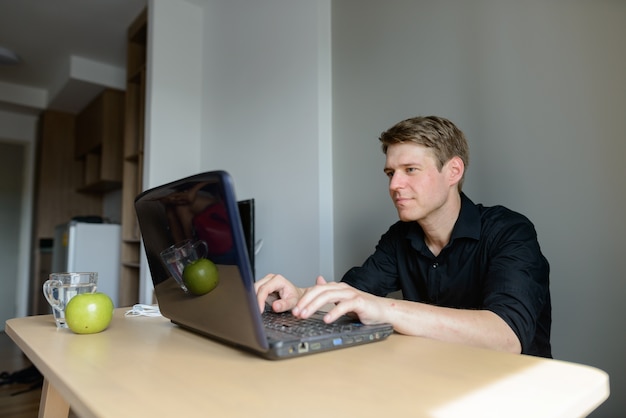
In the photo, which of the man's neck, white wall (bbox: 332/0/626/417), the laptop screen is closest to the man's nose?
the man's neck

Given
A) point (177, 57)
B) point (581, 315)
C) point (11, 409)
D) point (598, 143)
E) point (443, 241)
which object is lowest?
point (11, 409)

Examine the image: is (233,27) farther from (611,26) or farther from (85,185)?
(85,185)

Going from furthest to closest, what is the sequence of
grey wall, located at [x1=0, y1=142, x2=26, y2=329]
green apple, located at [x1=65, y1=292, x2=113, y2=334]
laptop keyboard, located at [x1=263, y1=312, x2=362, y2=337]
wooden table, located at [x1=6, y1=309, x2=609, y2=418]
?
grey wall, located at [x1=0, y1=142, x2=26, y2=329]
green apple, located at [x1=65, y1=292, x2=113, y2=334]
laptop keyboard, located at [x1=263, y1=312, x2=362, y2=337]
wooden table, located at [x1=6, y1=309, x2=609, y2=418]

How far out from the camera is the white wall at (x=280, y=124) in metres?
2.17

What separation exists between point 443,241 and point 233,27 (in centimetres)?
217

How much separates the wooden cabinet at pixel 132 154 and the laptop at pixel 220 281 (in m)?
2.69

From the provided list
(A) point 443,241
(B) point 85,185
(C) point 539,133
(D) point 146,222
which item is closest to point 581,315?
(A) point 443,241

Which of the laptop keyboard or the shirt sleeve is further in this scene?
the shirt sleeve

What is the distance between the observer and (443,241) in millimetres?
1351

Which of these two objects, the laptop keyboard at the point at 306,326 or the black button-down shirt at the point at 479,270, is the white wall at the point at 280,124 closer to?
the black button-down shirt at the point at 479,270

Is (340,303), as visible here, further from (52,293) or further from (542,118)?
(542,118)

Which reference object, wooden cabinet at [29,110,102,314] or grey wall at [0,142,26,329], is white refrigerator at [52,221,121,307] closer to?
wooden cabinet at [29,110,102,314]

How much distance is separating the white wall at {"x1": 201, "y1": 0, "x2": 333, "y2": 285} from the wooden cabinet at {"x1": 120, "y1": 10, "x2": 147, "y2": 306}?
0.78 m

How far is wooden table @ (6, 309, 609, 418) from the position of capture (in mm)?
444
